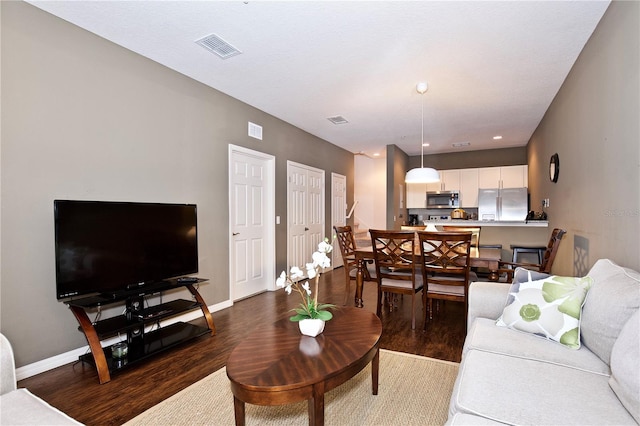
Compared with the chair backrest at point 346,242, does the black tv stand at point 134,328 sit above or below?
below

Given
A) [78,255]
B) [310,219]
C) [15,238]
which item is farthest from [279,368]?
[310,219]

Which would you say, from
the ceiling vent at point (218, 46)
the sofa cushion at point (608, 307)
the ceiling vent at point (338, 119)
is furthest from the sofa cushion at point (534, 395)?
the ceiling vent at point (338, 119)

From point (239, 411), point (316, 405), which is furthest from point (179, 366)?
point (316, 405)

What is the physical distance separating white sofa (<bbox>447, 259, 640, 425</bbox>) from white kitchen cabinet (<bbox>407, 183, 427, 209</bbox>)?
588 cm

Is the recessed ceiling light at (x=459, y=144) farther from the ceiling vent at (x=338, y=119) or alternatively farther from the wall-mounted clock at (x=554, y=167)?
the ceiling vent at (x=338, y=119)

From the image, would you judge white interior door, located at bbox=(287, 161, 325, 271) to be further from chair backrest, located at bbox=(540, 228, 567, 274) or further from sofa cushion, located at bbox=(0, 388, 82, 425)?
sofa cushion, located at bbox=(0, 388, 82, 425)

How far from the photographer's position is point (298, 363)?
1527 millimetres

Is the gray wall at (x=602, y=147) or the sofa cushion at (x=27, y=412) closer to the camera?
the sofa cushion at (x=27, y=412)

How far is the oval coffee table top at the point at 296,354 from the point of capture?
139 centimetres

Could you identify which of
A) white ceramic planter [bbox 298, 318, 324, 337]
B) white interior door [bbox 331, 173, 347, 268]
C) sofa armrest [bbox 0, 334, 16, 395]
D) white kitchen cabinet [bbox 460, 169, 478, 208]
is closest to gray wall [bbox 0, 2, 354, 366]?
sofa armrest [bbox 0, 334, 16, 395]

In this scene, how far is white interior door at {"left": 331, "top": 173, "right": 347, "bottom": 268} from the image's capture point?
6.75m

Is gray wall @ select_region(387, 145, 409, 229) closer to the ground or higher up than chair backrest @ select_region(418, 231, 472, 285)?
higher up

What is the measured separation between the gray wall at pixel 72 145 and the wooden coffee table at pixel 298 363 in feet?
5.98

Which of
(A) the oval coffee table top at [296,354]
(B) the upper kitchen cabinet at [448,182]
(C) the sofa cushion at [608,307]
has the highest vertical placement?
(B) the upper kitchen cabinet at [448,182]
